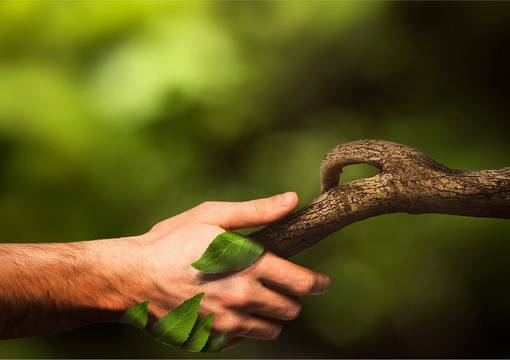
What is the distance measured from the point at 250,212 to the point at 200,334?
20 cm

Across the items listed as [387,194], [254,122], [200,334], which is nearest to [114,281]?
[200,334]

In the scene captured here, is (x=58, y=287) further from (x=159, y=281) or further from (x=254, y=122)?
(x=254, y=122)

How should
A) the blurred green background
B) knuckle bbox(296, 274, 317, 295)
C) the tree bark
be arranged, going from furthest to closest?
the blurred green background < knuckle bbox(296, 274, 317, 295) < the tree bark

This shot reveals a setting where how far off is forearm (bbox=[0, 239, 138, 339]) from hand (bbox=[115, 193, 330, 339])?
3cm

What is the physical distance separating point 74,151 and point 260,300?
92cm

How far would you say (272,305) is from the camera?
1151 millimetres

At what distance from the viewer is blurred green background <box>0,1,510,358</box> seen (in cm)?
177

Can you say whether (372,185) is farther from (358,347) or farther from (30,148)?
(30,148)

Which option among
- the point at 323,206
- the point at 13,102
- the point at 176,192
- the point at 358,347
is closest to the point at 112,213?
the point at 176,192

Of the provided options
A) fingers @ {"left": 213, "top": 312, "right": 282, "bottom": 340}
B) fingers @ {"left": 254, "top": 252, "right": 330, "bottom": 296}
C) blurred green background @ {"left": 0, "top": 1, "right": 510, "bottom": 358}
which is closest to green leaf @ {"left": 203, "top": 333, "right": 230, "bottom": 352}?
fingers @ {"left": 213, "top": 312, "right": 282, "bottom": 340}

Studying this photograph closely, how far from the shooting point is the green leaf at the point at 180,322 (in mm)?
1112

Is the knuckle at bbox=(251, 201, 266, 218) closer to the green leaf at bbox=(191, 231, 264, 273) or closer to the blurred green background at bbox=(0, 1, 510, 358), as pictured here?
the green leaf at bbox=(191, 231, 264, 273)

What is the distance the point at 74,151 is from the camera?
188 centimetres

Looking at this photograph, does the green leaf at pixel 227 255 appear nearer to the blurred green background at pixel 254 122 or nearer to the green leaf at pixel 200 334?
the green leaf at pixel 200 334
